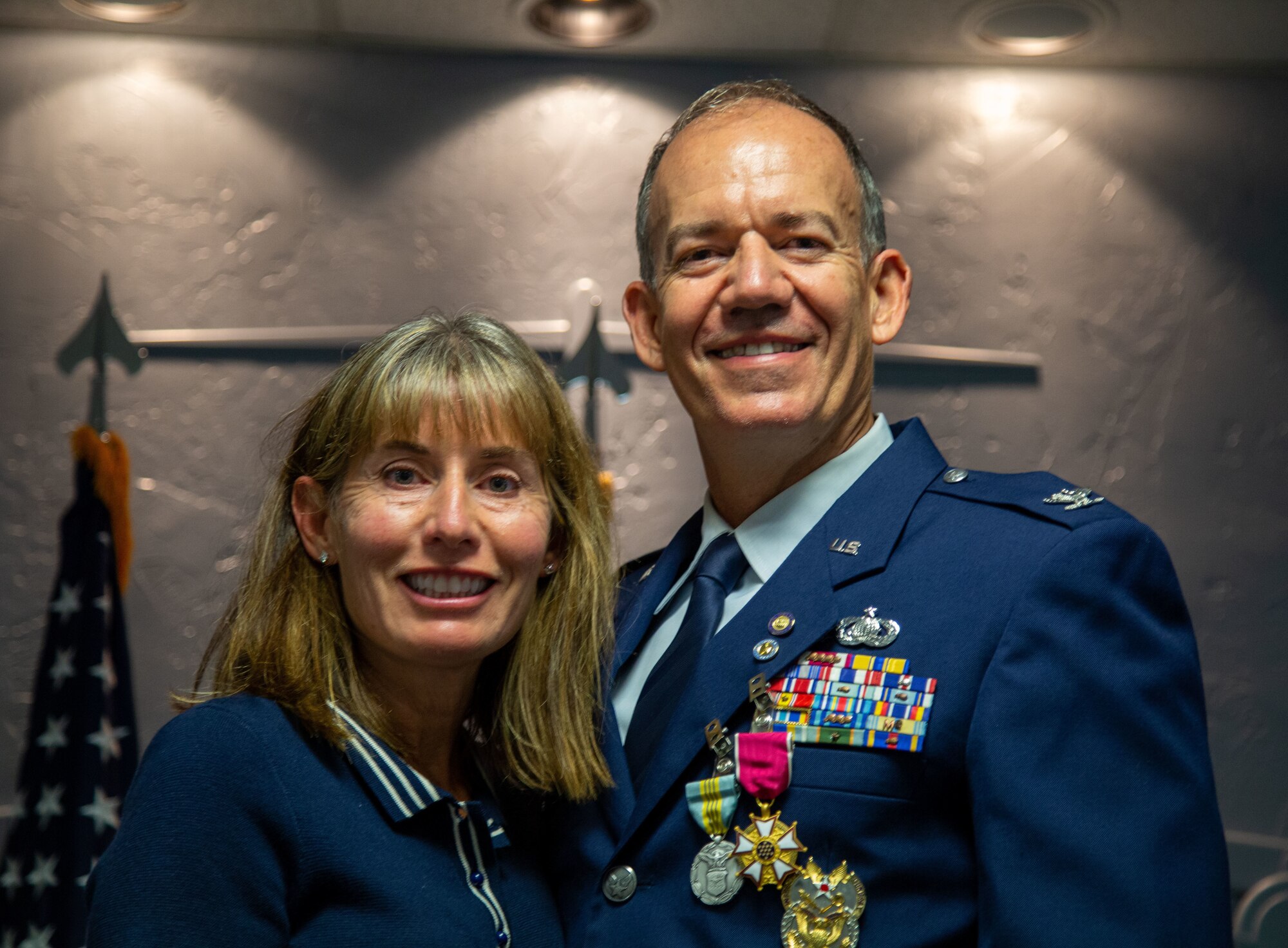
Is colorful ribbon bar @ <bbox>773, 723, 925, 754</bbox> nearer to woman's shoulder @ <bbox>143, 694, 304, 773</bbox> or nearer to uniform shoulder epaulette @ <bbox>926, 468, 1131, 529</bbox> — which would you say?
uniform shoulder epaulette @ <bbox>926, 468, 1131, 529</bbox>

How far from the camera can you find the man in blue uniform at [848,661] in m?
1.25

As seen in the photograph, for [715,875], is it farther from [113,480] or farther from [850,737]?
[113,480]

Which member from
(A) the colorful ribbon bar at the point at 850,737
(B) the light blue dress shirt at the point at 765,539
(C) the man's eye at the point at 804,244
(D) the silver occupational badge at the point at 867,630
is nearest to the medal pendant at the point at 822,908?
(A) the colorful ribbon bar at the point at 850,737

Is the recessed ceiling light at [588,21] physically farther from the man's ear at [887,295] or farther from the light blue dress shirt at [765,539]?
the light blue dress shirt at [765,539]

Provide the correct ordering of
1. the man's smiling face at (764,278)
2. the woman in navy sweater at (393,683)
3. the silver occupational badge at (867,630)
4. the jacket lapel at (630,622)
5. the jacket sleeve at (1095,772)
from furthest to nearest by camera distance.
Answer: the man's smiling face at (764,278), the jacket lapel at (630,622), the silver occupational badge at (867,630), the woman in navy sweater at (393,683), the jacket sleeve at (1095,772)

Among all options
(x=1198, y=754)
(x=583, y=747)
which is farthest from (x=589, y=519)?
(x=1198, y=754)

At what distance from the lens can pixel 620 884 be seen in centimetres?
143

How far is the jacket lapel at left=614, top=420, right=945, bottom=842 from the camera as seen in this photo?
1446 mm

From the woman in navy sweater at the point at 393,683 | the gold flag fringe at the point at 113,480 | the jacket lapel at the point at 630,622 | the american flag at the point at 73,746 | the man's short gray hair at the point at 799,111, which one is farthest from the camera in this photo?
the gold flag fringe at the point at 113,480

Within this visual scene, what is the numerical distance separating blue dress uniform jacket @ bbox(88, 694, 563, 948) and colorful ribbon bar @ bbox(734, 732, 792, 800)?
323 millimetres

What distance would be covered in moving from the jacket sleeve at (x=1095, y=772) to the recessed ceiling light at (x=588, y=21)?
222 centimetres

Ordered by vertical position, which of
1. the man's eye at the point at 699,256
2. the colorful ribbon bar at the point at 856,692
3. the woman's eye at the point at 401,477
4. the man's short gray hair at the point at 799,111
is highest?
the man's short gray hair at the point at 799,111

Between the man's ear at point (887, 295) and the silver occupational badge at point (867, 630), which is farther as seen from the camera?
the man's ear at point (887, 295)

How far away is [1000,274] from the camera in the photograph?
3217 millimetres
